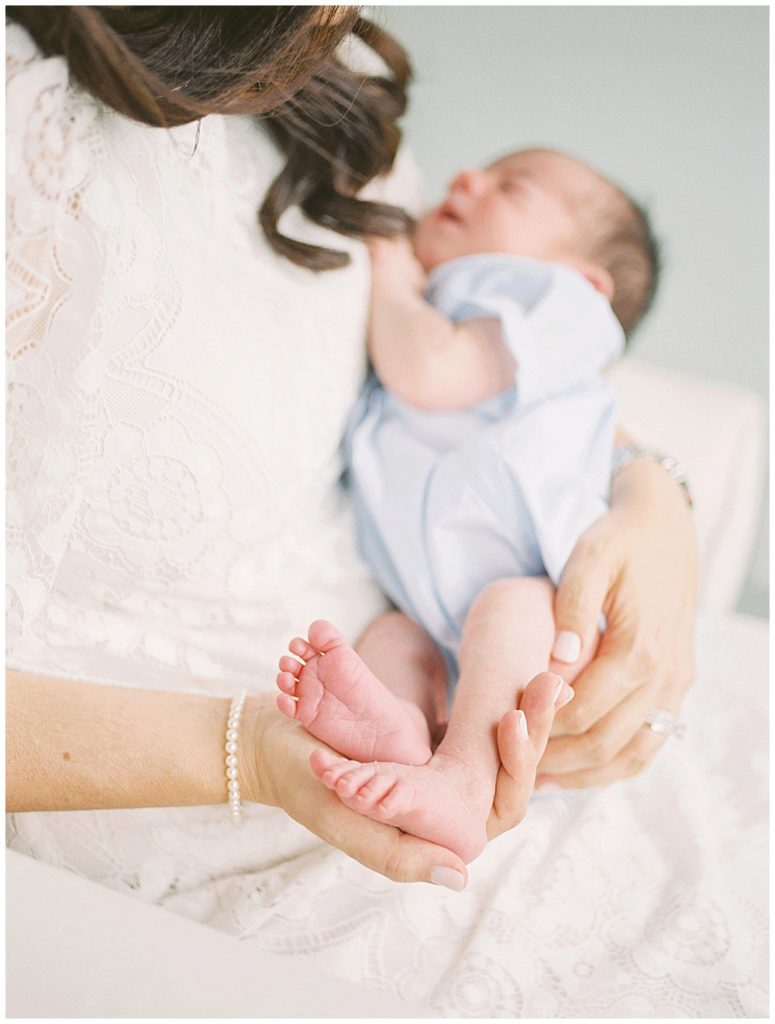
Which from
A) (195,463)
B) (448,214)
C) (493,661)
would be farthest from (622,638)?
(448,214)

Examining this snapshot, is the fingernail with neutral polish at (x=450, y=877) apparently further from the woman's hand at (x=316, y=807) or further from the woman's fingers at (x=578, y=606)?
the woman's fingers at (x=578, y=606)

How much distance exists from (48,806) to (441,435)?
0.59 meters

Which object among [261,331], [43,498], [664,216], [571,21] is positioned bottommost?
[43,498]

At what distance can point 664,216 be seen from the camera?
1.97 m

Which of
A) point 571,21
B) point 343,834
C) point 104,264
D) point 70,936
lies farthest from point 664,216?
point 70,936

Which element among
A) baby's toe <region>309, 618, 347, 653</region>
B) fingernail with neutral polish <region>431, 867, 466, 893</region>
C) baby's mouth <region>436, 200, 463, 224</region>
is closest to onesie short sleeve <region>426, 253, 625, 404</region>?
baby's mouth <region>436, 200, 463, 224</region>

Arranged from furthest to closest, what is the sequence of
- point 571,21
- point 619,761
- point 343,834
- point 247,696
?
1. point 571,21
2. point 619,761
3. point 247,696
4. point 343,834

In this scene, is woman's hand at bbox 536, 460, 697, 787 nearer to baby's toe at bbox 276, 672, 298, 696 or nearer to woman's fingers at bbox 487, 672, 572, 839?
woman's fingers at bbox 487, 672, 572, 839

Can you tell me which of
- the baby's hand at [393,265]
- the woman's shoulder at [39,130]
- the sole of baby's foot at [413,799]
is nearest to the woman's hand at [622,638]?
the sole of baby's foot at [413,799]

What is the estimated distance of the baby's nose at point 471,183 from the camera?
Answer: 1284 mm

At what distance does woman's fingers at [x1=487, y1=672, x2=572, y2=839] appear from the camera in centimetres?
67

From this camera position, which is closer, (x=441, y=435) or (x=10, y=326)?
(x=10, y=326)

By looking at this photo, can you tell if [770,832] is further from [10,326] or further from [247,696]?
[10,326]

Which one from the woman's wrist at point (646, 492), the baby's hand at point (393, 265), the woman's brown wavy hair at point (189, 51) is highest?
the woman's brown wavy hair at point (189, 51)
